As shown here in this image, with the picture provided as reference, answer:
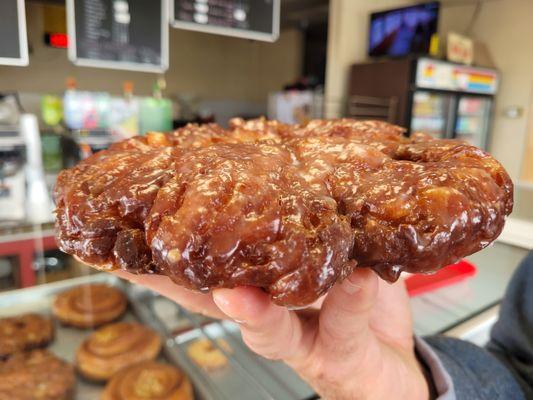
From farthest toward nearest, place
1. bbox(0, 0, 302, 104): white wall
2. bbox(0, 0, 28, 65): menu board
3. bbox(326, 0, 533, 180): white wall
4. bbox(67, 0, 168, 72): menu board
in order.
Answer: bbox(326, 0, 533, 180): white wall → bbox(0, 0, 302, 104): white wall → bbox(67, 0, 168, 72): menu board → bbox(0, 0, 28, 65): menu board

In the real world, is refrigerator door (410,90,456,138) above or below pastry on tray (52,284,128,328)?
above

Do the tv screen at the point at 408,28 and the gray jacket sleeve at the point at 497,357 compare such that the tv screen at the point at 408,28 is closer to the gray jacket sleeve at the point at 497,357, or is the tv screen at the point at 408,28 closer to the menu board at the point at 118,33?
the menu board at the point at 118,33

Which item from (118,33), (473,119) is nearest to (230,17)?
(118,33)

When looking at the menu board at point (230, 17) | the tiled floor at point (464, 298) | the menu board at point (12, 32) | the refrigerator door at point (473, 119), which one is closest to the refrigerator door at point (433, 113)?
the refrigerator door at point (473, 119)

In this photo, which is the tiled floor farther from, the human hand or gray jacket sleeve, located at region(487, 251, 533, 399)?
the human hand

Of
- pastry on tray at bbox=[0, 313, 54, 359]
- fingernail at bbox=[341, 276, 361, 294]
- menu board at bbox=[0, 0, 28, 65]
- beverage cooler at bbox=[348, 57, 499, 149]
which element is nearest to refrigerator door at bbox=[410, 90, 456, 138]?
beverage cooler at bbox=[348, 57, 499, 149]
